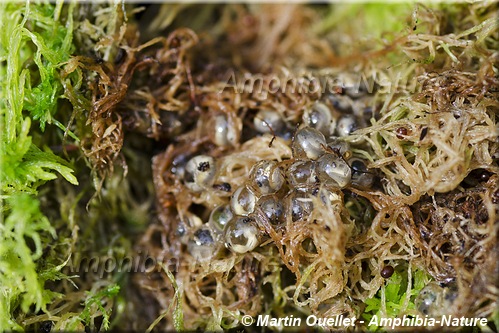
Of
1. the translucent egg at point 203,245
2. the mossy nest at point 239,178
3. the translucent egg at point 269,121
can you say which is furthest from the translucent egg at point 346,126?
the translucent egg at point 203,245

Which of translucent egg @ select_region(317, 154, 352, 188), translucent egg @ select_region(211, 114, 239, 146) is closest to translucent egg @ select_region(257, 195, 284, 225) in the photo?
translucent egg @ select_region(317, 154, 352, 188)

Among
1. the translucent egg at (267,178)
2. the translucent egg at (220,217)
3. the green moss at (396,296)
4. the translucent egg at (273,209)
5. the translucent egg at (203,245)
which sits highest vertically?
the translucent egg at (267,178)

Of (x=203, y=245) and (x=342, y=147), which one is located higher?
(x=342, y=147)

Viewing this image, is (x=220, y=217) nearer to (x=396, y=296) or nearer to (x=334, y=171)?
(x=334, y=171)

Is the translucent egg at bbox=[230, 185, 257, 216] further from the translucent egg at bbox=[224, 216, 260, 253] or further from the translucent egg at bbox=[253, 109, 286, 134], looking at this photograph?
the translucent egg at bbox=[253, 109, 286, 134]

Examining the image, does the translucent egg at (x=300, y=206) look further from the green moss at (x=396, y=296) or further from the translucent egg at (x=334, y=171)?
the green moss at (x=396, y=296)

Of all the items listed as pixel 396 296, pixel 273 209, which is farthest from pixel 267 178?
pixel 396 296
